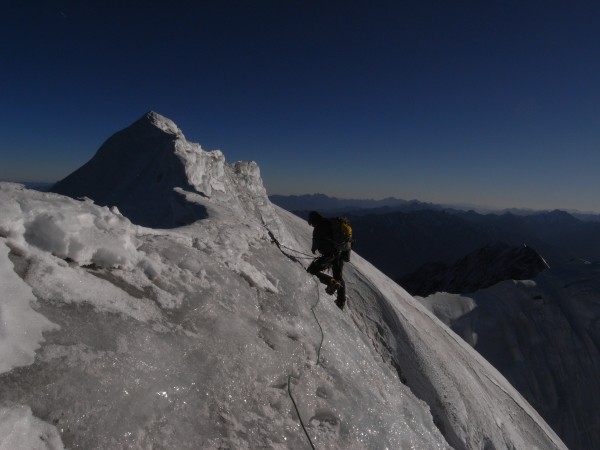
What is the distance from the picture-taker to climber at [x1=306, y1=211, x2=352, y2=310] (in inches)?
364

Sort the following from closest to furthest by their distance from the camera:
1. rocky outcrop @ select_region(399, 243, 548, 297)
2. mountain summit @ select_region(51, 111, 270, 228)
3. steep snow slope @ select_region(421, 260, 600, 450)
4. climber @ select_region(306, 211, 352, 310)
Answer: climber @ select_region(306, 211, 352, 310) → mountain summit @ select_region(51, 111, 270, 228) → steep snow slope @ select_region(421, 260, 600, 450) → rocky outcrop @ select_region(399, 243, 548, 297)

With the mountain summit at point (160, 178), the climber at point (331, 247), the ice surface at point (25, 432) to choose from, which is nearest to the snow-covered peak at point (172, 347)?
the ice surface at point (25, 432)

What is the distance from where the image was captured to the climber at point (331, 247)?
30.4 ft

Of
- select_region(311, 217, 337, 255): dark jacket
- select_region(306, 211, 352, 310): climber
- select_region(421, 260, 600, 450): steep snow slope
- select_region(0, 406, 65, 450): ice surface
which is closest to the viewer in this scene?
select_region(0, 406, 65, 450): ice surface

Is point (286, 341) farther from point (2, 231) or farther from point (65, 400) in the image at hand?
point (2, 231)

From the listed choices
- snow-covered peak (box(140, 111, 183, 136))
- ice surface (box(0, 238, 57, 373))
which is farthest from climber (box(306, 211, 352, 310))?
snow-covered peak (box(140, 111, 183, 136))

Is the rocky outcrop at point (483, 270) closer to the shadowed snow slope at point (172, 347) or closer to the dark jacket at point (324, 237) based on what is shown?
the dark jacket at point (324, 237)

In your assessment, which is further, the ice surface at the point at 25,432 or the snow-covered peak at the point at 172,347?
the snow-covered peak at the point at 172,347

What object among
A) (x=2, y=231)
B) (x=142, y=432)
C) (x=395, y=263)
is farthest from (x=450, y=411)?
A: (x=395, y=263)

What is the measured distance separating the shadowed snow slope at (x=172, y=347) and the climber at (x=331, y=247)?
0.78 m

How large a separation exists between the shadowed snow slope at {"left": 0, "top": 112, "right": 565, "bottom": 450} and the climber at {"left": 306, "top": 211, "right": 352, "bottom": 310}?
78cm

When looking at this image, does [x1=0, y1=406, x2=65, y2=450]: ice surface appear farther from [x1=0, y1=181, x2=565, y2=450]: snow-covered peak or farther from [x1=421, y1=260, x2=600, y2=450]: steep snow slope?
[x1=421, y1=260, x2=600, y2=450]: steep snow slope

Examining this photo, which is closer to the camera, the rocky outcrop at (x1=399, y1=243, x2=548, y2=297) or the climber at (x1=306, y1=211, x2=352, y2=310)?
the climber at (x1=306, y1=211, x2=352, y2=310)

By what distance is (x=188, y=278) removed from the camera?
580 cm
